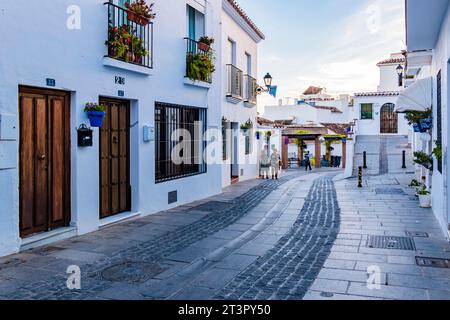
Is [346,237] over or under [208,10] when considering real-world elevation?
under

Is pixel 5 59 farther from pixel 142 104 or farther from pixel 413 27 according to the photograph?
pixel 413 27

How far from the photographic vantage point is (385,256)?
6879 millimetres

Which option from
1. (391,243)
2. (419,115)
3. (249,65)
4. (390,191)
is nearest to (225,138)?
→ (249,65)

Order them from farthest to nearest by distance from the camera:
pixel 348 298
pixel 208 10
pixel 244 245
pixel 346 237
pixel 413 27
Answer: pixel 208 10, pixel 413 27, pixel 346 237, pixel 244 245, pixel 348 298

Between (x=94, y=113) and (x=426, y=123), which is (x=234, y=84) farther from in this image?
(x=94, y=113)

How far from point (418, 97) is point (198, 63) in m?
5.73

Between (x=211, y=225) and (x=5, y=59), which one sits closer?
(x=5, y=59)

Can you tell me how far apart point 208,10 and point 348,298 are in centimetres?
1053

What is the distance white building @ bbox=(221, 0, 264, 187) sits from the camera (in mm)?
16688

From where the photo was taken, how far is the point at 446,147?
8125mm

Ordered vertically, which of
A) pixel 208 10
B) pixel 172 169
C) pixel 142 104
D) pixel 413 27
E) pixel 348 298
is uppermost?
pixel 208 10

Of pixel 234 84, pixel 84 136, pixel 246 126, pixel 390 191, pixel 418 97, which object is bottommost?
pixel 390 191

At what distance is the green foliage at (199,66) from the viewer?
39.9ft

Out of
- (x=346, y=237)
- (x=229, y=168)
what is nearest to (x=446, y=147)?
(x=346, y=237)
